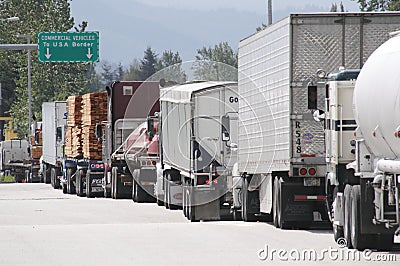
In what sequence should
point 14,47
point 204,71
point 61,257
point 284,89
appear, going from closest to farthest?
1. point 61,257
2. point 284,89
3. point 204,71
4. point 14,47

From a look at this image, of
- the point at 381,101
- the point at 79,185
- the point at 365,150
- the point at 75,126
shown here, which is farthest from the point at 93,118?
the point at 381,101

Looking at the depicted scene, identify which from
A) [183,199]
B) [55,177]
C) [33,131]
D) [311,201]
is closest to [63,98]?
[33,131]

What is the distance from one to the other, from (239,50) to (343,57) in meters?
5.03

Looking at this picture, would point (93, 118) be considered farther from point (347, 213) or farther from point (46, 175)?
point (347, 213)

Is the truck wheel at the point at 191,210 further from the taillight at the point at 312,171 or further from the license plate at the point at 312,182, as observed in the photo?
the taillight at the point at 312,171

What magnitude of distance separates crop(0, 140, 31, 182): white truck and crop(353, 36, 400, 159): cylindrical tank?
58.6 metres

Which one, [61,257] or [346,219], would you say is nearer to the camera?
[61,257]

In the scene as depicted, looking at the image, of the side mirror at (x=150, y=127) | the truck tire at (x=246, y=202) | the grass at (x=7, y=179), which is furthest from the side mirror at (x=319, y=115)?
the grass at (x=7, y=179)

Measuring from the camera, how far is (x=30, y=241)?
2102 centimetres

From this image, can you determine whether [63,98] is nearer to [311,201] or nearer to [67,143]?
[67,143]

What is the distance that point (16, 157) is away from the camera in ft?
250

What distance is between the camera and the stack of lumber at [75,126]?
149 feet

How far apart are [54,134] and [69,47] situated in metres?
4.31

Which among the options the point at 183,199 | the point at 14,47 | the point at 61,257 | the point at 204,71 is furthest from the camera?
the point at 14,47
